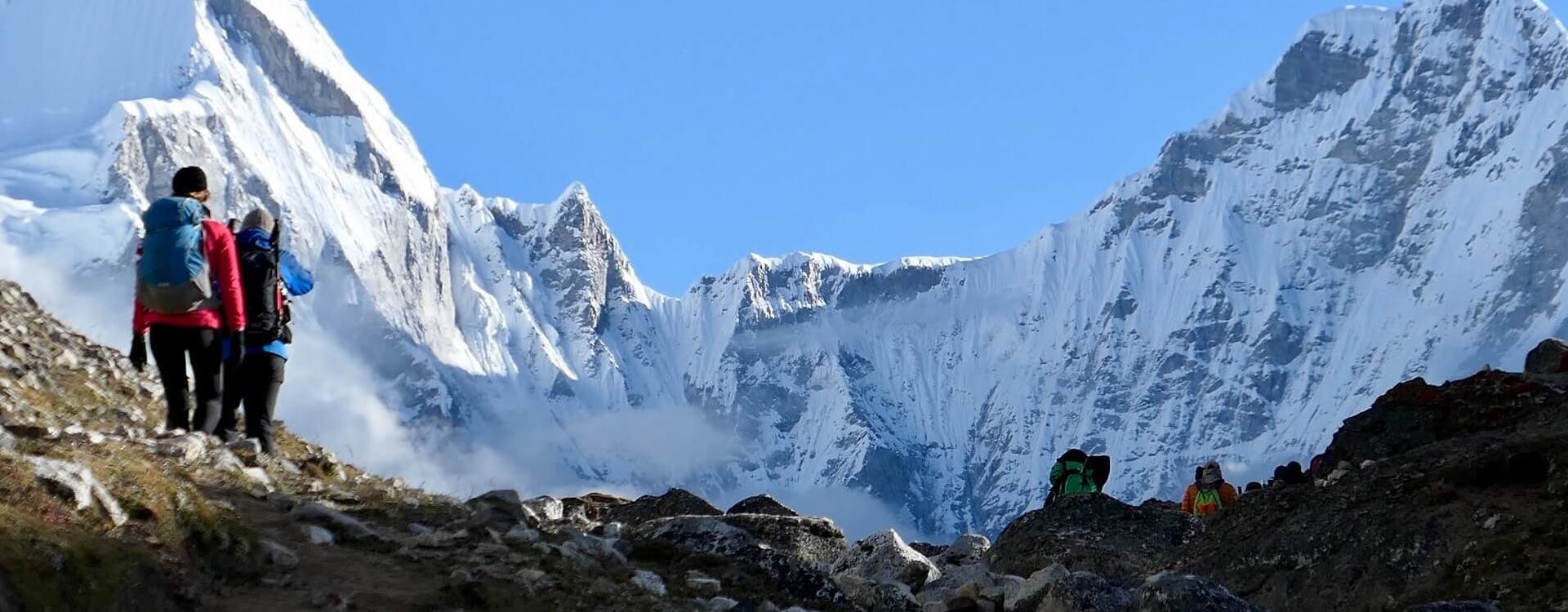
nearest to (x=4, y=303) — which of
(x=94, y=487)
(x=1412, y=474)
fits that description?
(x=94, y=487)

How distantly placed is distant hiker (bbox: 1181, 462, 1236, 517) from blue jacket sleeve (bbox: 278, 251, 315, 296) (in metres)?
12.7

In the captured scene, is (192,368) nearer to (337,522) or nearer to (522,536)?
(337,522)

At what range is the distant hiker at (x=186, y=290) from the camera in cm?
1367

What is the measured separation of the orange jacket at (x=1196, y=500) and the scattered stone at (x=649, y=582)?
12911 millimetres

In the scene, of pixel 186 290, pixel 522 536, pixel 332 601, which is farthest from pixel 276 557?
pixel 186 290

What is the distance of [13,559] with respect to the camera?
9062 millimetres

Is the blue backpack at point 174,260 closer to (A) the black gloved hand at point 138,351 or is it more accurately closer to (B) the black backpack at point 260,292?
(A) the black gloved hand at point 138,351

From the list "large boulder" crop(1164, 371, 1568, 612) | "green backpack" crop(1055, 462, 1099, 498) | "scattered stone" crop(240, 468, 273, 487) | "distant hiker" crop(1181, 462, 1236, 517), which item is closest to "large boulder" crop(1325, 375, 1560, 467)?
"large boulder" crop(1164, 371, 1568, 612)

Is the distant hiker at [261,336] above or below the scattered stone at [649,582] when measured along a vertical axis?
above

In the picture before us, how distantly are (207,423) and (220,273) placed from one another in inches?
51.4

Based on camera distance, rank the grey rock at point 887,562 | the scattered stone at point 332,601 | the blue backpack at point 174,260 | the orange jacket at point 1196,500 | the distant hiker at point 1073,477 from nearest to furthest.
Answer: the scattered stone at point 332,601, the blue backpack at point 174,260, the grey rock at point 887,562, the orange jacket at point 1196,500, the distant hiker at point 1073,477

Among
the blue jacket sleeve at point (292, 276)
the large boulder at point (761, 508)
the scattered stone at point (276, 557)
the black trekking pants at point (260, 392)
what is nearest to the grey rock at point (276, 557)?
the scattered stone at point (276, 557)

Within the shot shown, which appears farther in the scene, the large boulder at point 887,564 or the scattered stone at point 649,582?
the large boulder at point 887,564

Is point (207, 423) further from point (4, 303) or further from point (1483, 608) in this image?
point (1483, 608)
